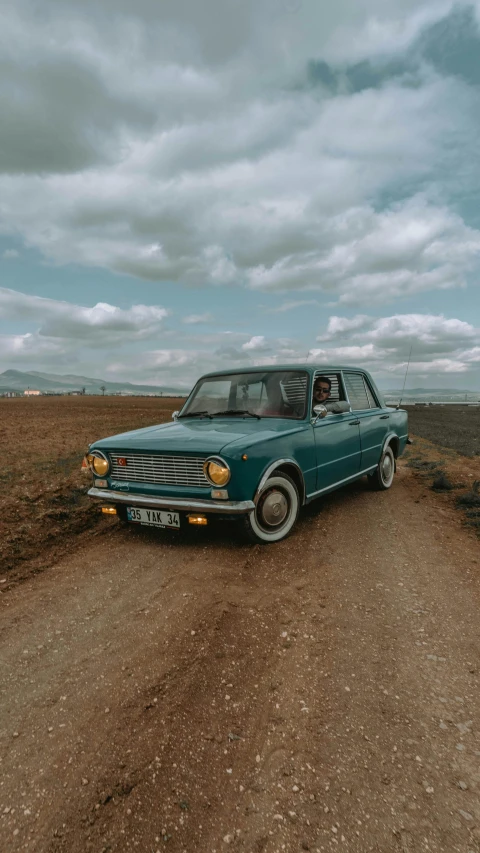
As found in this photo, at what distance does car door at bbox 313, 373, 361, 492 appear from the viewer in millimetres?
4715

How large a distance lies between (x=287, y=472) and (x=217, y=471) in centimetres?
93

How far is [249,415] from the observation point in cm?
482

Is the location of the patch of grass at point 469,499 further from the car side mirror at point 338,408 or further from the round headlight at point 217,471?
the round headlight at point 217,471

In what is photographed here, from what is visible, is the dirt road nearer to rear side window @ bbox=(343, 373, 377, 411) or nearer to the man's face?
the man's face

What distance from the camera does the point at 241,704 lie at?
205 cm

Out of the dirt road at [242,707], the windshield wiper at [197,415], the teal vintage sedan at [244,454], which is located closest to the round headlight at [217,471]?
the teal vintage sedan at [244,454]

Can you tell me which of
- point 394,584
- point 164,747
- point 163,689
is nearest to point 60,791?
point 164,747

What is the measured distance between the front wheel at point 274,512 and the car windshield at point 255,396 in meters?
0.87

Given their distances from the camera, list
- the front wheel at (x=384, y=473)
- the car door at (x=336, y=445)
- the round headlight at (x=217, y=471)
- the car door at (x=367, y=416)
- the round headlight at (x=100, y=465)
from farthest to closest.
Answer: the front wheel at (x=384, y=473) < the car door at (x=367, y=416) < the car door at (x=336, y=445) < the round headlight at (x=100, y=465) < the round headlight at (x=217, y=471)

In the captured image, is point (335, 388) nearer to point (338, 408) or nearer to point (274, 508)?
point (338, 408)

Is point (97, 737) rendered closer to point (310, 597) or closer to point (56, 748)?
point (56, 748)

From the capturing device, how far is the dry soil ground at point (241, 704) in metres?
1.50

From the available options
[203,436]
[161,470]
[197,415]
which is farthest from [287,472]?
[197,415]

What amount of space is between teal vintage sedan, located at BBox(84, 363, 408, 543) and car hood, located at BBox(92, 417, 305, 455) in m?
0.01
